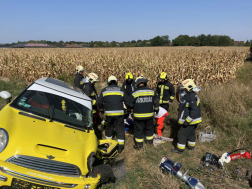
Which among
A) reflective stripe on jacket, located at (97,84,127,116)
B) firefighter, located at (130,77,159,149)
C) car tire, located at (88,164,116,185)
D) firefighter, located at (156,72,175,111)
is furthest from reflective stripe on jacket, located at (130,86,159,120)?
car tire, located at (88,164,116,185)

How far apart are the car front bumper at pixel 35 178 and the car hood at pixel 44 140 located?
0.17 m

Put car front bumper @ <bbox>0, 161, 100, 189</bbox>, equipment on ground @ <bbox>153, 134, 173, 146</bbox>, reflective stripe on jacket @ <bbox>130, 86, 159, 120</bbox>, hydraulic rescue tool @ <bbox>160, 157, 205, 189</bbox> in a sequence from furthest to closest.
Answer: equipment on ground @ <bbox>153, 134, 173, 146</bbox>, reflective stripe on jacket @ <bbox>130, 86, 159, 120</bbox>, hydraulic rescue tool @ <bbox>160, 157, 205, 189</bbox>, car front bumper @ <bbox>0, 161, 100, 189</bbox>

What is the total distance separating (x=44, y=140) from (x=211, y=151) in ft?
14.4

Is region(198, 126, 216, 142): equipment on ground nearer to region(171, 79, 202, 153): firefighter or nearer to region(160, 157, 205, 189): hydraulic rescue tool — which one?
region(171, 79, 202, 153): firefighter

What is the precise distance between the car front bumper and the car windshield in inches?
45.1

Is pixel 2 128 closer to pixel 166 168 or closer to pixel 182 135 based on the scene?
pixel 166 168

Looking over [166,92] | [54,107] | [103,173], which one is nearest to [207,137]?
[166,92]

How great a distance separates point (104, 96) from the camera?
5.14 metres

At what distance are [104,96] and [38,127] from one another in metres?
2.05

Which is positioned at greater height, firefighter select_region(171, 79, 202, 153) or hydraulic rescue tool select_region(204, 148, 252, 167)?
firefighter select_region(171, 79, 202, 153)

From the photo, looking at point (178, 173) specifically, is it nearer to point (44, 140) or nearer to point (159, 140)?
point (159, 140)

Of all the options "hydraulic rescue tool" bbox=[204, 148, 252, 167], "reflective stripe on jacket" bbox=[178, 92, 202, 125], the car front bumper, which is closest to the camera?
the car front bumper

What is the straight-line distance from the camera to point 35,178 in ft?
9.00

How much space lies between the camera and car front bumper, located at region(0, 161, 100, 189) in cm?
268
